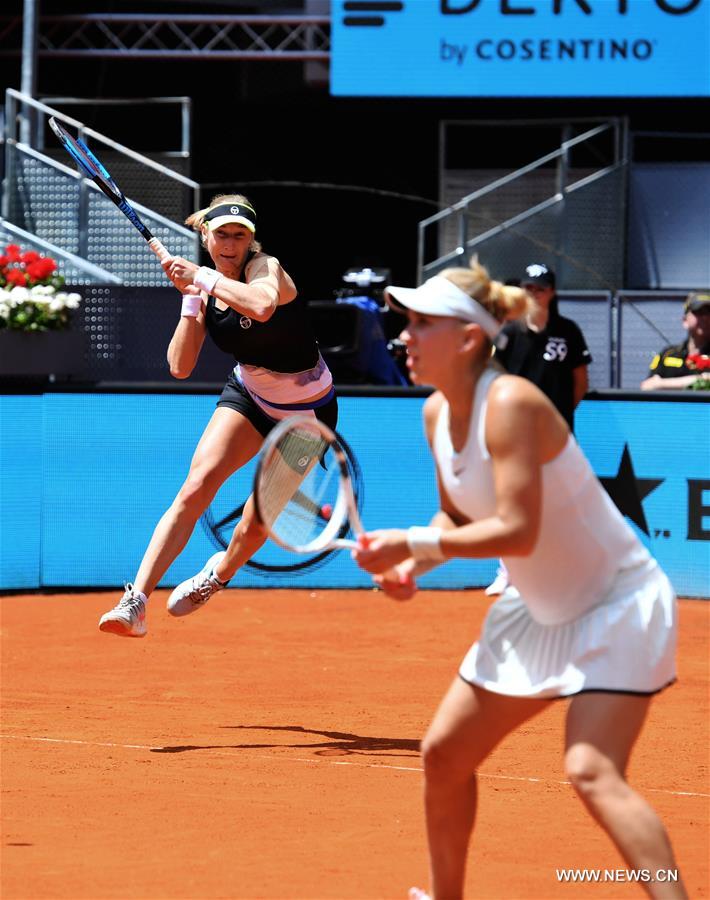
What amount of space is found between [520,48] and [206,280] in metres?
10.9

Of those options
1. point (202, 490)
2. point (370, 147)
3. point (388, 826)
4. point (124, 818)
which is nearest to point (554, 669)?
point (388, 826)

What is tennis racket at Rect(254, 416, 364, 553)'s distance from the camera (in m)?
3.99

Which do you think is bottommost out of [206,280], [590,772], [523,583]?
[590,772]

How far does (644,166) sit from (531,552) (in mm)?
13510

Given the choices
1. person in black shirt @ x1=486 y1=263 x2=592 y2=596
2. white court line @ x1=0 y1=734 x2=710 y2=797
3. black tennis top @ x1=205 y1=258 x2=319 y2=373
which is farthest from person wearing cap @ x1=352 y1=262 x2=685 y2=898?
person in black shirt @ x1=486 y1=263 x2=592 y2=596

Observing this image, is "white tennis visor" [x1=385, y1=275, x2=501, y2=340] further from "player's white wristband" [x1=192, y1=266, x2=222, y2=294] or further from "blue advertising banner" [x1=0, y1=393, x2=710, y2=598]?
"blue advertising banner" [x1=0, y1=393, x2=710, y2=598]

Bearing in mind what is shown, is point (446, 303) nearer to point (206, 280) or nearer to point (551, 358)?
point (206, 280)

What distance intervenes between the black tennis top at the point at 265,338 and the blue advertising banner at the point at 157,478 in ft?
11.6

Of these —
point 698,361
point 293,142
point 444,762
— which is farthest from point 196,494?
point 293,142

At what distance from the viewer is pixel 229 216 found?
674 centimetres

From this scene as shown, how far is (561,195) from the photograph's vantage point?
52.4 ft

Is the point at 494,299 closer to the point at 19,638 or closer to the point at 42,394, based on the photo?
the point at 19,638

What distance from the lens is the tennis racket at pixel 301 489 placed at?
3994 millimetres
